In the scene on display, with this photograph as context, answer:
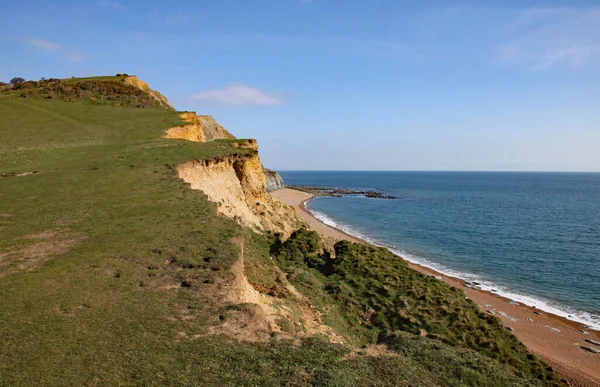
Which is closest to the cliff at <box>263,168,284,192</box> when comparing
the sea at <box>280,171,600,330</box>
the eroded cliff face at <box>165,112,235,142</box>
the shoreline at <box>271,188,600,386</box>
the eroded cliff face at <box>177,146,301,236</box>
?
the sea at <box>280,171,600,330</box>

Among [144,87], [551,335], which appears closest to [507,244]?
[551,335]

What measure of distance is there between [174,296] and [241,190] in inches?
803

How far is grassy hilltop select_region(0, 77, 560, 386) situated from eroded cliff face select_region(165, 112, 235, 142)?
7.70 meters

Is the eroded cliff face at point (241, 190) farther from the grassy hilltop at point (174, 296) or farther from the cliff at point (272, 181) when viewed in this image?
the cliff at point (272, 181)

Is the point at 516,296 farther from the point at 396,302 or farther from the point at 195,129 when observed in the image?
the point at 195,129

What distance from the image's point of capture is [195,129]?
44.5 metres

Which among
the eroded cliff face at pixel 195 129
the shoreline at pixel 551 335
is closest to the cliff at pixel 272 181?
the eroded cliff face at pixel 195 129

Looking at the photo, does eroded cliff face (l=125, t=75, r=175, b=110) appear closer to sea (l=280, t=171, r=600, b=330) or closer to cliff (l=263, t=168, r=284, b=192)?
sea (l=280, t=171, r=600, b=330)

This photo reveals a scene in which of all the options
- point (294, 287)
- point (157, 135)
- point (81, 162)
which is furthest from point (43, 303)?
point (157, 135)

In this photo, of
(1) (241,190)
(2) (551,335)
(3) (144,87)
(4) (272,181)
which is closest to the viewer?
(2) (551,335)

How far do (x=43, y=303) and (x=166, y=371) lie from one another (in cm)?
517

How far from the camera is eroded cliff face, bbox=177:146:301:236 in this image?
28.3 metres

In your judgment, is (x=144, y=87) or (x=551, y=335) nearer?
(x=551, y=335)

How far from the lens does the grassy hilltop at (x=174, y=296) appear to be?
973cm
